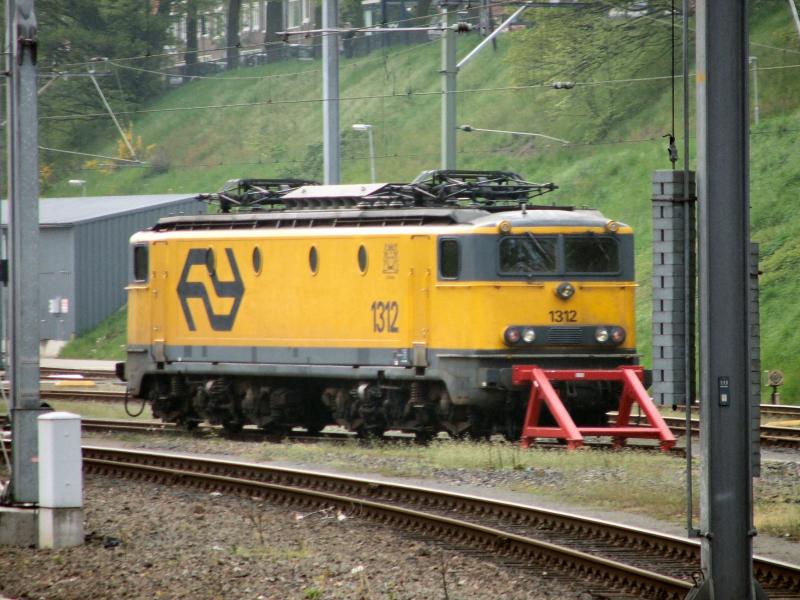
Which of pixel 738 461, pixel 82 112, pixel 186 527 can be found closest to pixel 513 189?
pixel 186 527

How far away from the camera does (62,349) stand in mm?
48625

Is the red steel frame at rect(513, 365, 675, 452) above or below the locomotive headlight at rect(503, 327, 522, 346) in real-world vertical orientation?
below

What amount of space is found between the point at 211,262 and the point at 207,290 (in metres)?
0.42

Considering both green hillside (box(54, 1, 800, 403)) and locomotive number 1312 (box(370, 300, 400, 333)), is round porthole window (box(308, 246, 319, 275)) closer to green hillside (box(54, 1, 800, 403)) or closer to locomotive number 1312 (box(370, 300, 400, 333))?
locomotive number 1312 (box(370, 300, 400, 333))

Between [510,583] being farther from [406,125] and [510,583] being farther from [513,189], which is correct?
[406,125]

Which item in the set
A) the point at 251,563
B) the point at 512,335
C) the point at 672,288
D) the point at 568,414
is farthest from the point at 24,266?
the point at 568,414

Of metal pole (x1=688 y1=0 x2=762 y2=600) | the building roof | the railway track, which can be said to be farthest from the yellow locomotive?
the building roof

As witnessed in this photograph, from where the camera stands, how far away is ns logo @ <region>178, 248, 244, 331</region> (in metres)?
23.6

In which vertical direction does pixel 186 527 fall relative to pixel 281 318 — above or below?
below

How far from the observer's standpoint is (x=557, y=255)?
2100 cm

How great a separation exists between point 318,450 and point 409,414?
1592mm

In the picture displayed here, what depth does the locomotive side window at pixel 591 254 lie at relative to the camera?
21047mm

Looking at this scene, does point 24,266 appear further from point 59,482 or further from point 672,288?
point 672,288

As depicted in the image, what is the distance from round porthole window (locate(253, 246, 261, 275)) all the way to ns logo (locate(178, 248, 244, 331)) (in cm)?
37
